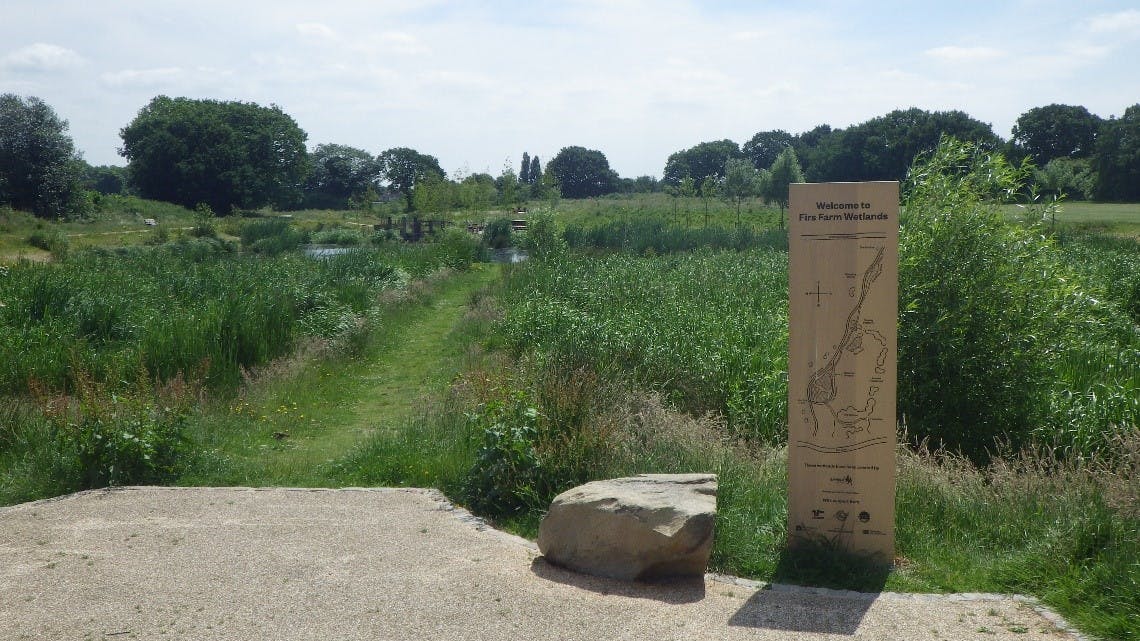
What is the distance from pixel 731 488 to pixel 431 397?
18.2ft

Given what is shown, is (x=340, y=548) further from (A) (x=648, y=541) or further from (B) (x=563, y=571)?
(A) (x=648, y=541)

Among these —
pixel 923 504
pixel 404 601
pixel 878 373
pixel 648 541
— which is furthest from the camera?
pixel 923 504

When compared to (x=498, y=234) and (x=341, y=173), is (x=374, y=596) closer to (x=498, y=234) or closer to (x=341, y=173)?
(x=498, y=234)

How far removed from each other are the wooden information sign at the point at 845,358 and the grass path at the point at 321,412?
4349mm

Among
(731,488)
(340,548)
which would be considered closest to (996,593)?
(731,488)

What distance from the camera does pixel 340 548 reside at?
20.0ft

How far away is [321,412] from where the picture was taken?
11.6m

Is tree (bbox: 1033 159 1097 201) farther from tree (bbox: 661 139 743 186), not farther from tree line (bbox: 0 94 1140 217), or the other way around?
tree (bbox: 661 139 743 186)

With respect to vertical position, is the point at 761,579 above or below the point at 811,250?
below

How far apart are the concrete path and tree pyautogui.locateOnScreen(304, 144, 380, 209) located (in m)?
93.8

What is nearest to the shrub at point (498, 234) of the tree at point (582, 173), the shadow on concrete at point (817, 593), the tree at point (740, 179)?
the tree at point (740, 179)

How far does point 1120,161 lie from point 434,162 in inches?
2534

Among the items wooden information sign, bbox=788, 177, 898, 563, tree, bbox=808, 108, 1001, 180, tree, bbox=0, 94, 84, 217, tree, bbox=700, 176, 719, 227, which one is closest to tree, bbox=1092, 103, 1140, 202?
tree, bbox=808, 108, 1001, 180

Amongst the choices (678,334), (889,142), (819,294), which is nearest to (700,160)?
(889,142)
